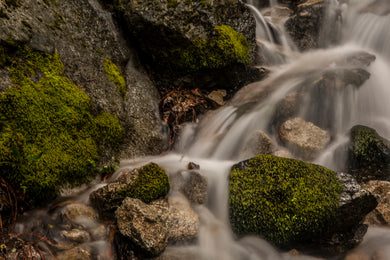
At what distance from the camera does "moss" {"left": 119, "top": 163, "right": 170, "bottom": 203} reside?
328 centimetres

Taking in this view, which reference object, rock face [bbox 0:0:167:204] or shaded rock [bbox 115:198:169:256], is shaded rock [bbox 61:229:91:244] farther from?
rock face [bbox 0:0:167:204]

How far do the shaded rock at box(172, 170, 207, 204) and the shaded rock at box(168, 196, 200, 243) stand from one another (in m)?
0.25

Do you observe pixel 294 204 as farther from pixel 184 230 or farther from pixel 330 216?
pixel 184 230

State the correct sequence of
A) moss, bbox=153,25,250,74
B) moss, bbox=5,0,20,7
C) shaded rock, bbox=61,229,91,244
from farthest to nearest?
moss, bbox=153,25,250,74 → moss, bbox=5,0,20,7 → shaded rock, bbox=61,229,91,244

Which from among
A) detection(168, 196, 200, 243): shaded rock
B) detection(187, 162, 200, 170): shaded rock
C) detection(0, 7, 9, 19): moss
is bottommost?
detection(187, 162, 200, 170): shaded rock

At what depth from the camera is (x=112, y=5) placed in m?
5.05

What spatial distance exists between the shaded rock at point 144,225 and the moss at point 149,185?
0.85ft

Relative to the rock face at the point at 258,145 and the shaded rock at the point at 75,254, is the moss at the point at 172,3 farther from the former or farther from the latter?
the shaded rock at the point at 75,254

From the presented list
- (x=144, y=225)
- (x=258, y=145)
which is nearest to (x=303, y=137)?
(x=258, y=145)

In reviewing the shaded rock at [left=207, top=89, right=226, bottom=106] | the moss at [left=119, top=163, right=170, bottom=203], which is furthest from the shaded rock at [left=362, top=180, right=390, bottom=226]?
the shaded rock at [left=207, top=89, right=226, bottom=106]

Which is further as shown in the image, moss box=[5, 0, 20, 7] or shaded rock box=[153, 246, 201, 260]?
moss box=[5, 0, 20, 7]

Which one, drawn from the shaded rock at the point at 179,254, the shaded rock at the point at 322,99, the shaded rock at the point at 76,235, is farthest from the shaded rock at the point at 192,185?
the shaded rock at the point at 322,99

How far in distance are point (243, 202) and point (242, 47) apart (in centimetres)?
391

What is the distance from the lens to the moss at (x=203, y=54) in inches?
208
